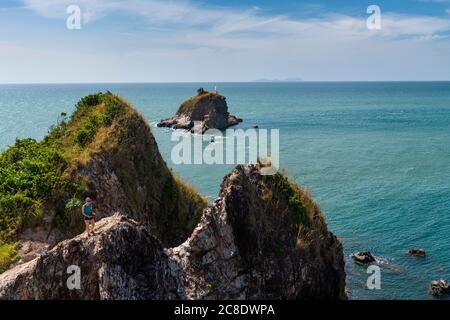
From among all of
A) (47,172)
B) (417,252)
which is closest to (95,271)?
(47,172)

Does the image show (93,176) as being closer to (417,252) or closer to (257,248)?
(257,248)

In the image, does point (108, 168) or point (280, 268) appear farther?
point (108, 168)

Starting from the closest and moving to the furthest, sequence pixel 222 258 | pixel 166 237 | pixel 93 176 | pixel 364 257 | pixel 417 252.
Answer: pixel 222 258, pixel 93 176, pixel 166 237, pixel 364 257, pixel 417 252

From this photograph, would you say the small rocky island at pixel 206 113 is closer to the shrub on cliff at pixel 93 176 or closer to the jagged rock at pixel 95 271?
the shrub on cliff at pixel 93 176

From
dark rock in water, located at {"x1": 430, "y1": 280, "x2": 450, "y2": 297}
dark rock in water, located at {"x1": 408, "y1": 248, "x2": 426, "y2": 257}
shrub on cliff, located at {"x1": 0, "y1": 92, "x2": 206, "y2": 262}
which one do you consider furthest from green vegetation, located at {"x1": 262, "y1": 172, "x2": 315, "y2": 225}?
dark rock in water, located at {"x1": 408, "y1": 248, "x2": 426, "y2": 257}

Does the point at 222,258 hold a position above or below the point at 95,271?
below
